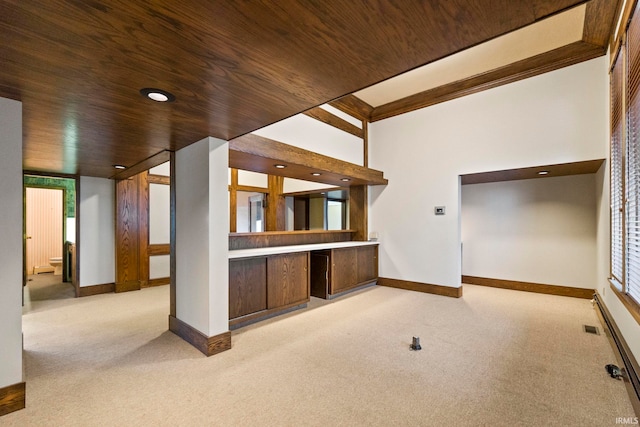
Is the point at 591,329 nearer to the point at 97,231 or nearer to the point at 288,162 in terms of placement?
the point at 288,162

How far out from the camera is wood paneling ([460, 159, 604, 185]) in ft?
12.6

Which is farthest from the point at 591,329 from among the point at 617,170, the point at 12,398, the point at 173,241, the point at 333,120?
the point at 12,398

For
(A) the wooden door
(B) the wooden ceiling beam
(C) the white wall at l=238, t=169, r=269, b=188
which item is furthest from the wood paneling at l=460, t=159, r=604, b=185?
(A) the wooden door

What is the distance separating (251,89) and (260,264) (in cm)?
225

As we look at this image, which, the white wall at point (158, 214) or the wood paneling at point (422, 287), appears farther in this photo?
the white wall at point (158, 214)

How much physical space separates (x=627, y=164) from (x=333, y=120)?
3.64 meters

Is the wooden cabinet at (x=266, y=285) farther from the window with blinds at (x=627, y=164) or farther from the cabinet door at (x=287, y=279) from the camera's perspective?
the window with blinds at (x=627, y=164)

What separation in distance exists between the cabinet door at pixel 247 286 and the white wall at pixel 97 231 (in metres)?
3.07

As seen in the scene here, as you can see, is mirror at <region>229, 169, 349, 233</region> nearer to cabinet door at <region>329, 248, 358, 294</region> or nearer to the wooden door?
cabinet door at <region>329, 248, 358, 294</region>

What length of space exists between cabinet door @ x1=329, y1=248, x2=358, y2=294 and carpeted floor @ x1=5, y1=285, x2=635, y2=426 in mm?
877

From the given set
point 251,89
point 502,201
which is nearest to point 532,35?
point 502,201

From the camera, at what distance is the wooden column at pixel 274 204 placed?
744cm

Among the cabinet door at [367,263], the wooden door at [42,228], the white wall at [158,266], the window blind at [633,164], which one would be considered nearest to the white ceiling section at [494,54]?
the window blind at [633,164]

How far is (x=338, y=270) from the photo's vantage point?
4625 millimetres
